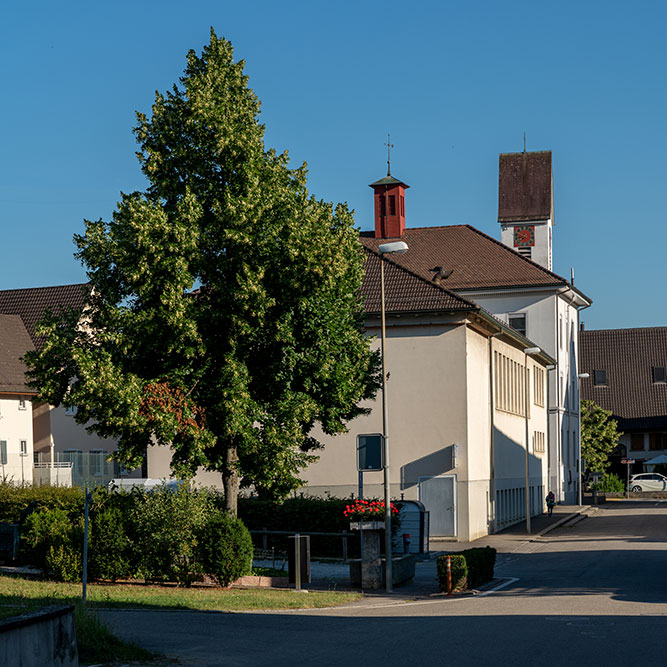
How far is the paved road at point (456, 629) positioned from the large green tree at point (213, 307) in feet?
19.2

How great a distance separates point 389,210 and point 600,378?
34.9 meters

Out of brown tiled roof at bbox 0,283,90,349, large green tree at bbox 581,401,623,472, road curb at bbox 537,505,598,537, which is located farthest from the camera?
large green tree at bbox 581,401,623,472

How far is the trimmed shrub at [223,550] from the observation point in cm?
2341

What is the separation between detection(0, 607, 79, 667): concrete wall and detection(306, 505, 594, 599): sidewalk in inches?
507

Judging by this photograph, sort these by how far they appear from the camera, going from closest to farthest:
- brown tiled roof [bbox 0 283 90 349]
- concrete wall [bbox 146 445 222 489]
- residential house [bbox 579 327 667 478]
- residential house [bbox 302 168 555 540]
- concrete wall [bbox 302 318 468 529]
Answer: residential house [bbox 302 168 555 540], concrete wall [bbox 302 318 468 529], concrete wall [bbox 146 445 222 489], brown tiled roof [bbox 0 283 90 349], residential house [bbox 579 327 667 478]

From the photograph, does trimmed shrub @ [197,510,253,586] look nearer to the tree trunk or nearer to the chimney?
the tree trunk

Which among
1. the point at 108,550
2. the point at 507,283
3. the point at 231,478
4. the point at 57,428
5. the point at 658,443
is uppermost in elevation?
the point at 507,283

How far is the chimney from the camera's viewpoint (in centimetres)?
6938

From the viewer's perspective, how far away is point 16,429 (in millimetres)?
55031

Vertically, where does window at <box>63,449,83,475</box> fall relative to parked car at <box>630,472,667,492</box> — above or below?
above

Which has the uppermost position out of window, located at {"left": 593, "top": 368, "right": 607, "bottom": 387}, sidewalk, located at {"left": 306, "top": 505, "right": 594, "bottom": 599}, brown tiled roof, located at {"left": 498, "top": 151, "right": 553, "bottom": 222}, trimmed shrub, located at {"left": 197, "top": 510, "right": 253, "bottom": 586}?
brown tiled roof, located at {"left": 498, "top": 151, "right": 553, "bottom": 222}

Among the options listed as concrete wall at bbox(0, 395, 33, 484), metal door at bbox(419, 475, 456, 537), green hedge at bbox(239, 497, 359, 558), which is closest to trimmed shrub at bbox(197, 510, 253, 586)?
green hedge at bbox(239, 497, 359, 558)

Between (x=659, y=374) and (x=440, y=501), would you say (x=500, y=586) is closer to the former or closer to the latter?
(x=440, y=501)

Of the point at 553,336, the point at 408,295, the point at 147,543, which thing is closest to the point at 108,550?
the point at 147,543
